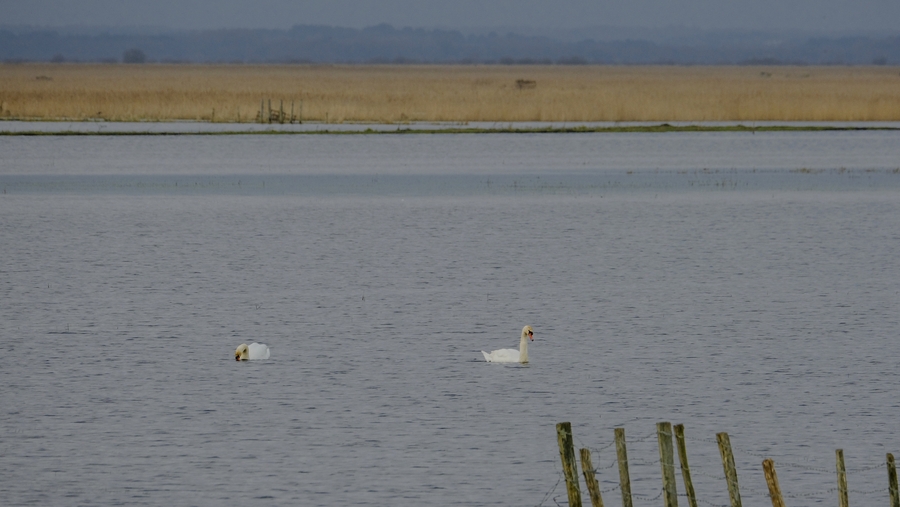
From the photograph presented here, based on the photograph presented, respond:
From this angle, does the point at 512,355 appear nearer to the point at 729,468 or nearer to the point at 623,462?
the point at 623,462

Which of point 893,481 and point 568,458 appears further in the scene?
point 568,458

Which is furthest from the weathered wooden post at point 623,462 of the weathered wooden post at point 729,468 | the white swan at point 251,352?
the white swan at point 251,352

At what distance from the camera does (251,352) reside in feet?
52.3

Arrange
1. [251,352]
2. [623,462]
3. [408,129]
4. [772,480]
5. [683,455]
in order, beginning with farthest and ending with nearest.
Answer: [408,129]
[251,352]
[623,462]
[683,455]
[772,480]

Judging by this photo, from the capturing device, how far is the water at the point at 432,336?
11.6 metres

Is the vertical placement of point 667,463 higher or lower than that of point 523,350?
lower

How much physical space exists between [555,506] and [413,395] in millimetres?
Result: 3780

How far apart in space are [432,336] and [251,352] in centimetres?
251

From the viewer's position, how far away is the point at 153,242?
2766 cm

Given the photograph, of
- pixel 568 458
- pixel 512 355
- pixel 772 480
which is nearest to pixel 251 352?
pixel 512 355

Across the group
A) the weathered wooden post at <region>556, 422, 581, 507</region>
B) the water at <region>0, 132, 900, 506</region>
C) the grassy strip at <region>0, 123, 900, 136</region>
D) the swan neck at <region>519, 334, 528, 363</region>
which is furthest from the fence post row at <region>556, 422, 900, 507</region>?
the grassy strip at <region>0, 123, 900, 136</region>

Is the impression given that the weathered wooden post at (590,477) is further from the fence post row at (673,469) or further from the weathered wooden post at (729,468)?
the weathered wooden post at (729,468)

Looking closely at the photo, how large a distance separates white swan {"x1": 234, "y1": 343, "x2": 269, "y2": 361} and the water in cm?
26

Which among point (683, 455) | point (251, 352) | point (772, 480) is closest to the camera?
point (772, 480)
